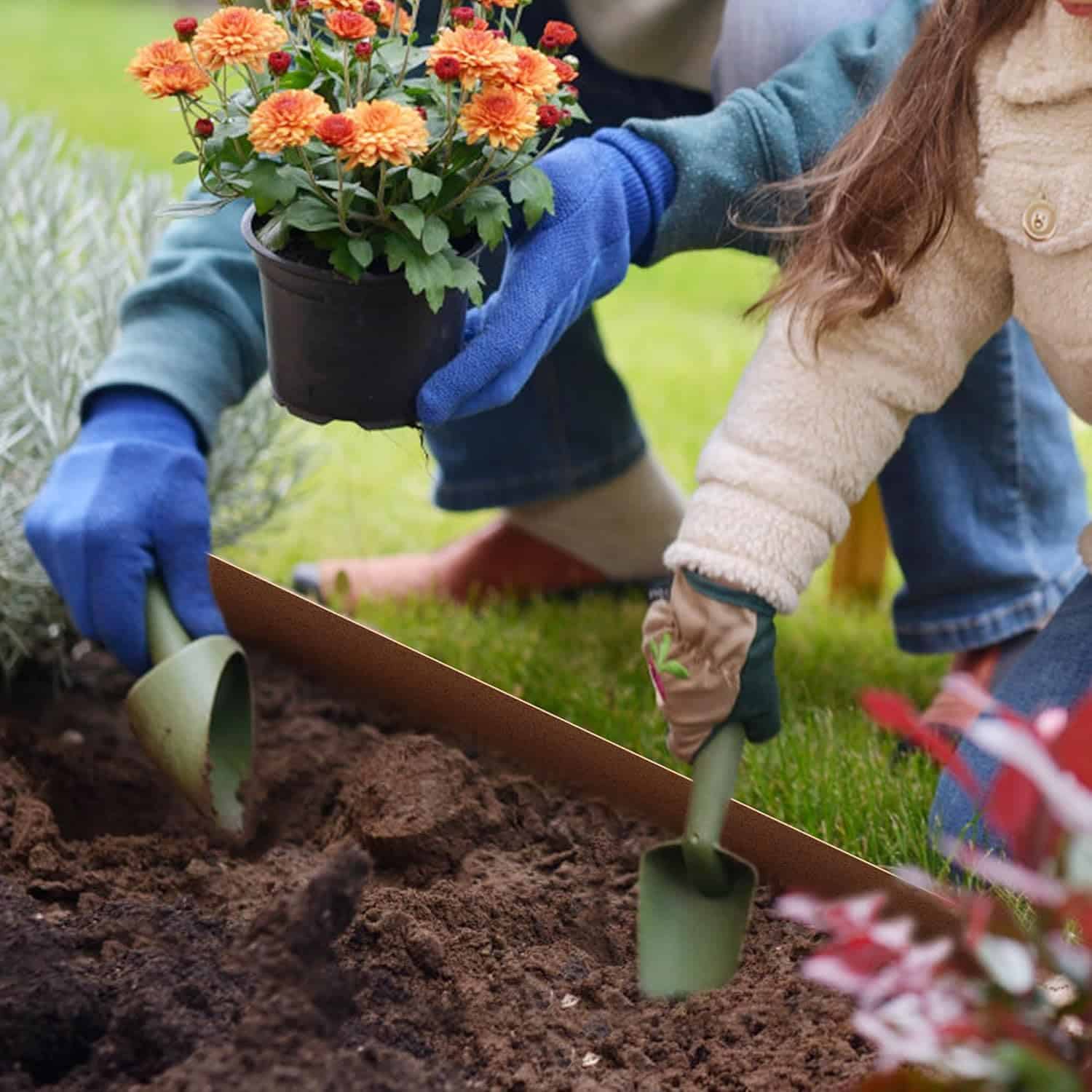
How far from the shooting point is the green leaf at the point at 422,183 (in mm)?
1110

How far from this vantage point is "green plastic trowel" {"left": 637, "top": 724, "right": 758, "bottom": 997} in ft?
3.98

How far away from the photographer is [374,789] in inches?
55.3

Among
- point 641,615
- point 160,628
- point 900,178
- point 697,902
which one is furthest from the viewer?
point 641,615

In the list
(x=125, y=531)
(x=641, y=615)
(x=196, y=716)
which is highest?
(x=125, y=531)

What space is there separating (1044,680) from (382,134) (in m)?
0.91

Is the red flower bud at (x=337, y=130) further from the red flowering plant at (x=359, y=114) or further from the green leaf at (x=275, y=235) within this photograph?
the green leaf at (x=275, y=235)

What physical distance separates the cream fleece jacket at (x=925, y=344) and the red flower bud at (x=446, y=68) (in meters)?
0.46

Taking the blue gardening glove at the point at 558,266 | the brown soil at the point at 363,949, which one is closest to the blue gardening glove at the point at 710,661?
the brown soil at the point at 363,949

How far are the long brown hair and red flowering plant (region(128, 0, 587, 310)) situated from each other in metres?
0.30

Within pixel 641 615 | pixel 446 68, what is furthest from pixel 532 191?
pixel 641 615

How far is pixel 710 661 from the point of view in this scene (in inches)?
52.7

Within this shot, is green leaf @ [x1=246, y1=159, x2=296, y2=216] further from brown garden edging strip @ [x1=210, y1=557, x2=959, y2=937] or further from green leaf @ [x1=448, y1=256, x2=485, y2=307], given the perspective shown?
brown garden edging strip @ [x1=210, y1=557, x2=959, y2=937]

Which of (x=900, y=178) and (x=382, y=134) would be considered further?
(x=900, y=178)

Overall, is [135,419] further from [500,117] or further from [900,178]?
[900,178]
